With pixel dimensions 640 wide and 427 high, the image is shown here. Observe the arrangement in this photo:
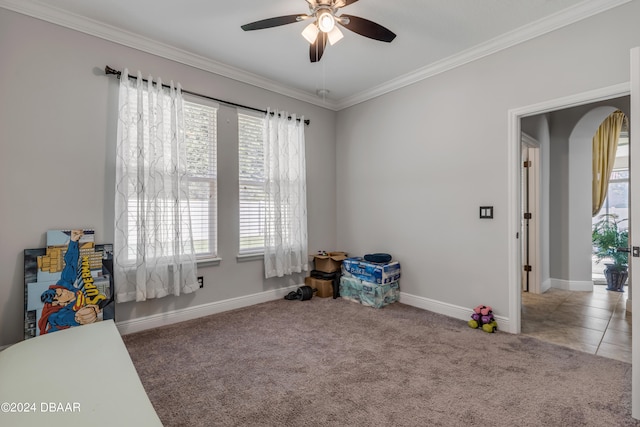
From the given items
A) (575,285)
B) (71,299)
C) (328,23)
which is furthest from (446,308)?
(71,299)

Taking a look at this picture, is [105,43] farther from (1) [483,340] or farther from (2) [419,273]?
(1) [483,340]

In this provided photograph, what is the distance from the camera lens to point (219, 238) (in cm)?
340

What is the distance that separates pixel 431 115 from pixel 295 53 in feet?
5.36

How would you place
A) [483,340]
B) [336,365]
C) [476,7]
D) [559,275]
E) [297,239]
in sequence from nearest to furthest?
[336,365] < [476,7] < [483,340] < [297,239] < [559,275]

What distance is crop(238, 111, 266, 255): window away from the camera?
3598mm

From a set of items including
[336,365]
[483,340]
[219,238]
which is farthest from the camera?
[219,238]

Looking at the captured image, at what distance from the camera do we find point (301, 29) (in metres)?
2.75

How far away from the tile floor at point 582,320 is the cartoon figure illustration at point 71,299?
382 centimetres

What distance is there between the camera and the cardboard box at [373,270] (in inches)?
139

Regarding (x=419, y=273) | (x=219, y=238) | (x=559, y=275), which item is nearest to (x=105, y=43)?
(x=219, y=238)

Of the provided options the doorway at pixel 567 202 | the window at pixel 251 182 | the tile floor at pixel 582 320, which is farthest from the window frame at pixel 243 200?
the doorway at pixel 567 202

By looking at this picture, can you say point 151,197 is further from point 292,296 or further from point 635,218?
point 635,218

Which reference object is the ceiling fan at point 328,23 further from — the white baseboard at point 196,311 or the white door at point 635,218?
the white baseboard at point 196,311

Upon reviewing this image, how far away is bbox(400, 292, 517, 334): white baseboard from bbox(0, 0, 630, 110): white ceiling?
2559 mm
